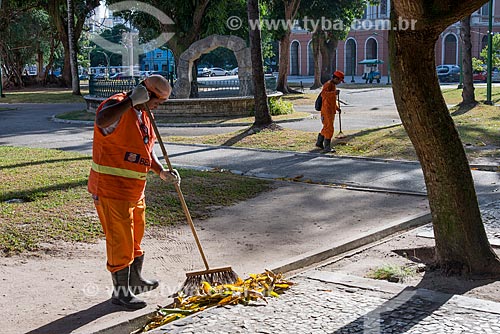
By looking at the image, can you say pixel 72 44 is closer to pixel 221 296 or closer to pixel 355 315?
pixel 221 296

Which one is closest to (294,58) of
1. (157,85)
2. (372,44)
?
(372,44)

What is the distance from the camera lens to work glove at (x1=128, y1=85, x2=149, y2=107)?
489cm

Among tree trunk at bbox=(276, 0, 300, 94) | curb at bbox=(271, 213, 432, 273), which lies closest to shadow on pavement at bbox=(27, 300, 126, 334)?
curb at bbox=(271, 213, 432, 273)

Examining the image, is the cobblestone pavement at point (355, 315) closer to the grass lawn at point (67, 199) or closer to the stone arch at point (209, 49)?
the grass lawn at point (67, 199)

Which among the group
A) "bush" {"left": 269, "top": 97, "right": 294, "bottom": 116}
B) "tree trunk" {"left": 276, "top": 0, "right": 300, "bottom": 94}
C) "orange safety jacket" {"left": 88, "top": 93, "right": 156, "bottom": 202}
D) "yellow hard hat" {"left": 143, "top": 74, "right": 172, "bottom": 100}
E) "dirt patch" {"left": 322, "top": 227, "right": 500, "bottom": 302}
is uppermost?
"tree trunk" {"left": 276, "top": 0, "right": 300, "bottom": 94}

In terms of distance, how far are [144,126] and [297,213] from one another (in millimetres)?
3498

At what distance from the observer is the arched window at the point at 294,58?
246 feet

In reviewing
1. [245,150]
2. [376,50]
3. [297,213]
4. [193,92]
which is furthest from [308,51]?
[297,213]

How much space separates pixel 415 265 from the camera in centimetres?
617

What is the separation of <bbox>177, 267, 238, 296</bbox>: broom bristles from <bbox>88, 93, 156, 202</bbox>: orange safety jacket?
0.80 m

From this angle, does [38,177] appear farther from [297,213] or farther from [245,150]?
[245,150]

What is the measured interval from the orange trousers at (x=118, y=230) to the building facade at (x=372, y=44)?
55331mm

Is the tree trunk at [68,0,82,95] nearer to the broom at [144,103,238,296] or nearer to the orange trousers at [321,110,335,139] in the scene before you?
the orange trousers at [321,110,335,139]

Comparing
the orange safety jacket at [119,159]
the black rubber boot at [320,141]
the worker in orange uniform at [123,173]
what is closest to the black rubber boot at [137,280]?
the worker in orange uniform at [123,173]
